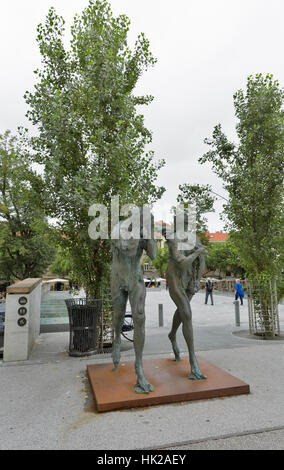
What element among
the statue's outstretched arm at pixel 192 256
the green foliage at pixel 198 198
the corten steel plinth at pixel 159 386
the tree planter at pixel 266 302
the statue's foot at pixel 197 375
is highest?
the green foliage at pixel 198 198

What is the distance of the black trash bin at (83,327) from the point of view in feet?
21.8

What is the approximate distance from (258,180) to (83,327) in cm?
607

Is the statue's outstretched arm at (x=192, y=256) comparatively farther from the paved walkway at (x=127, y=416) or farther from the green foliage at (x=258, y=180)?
the green foliage at (x=258, y=180)

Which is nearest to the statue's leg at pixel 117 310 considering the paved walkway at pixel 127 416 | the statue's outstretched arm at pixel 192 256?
the paved walkway at pixel 127 416

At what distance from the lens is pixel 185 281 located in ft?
16.2

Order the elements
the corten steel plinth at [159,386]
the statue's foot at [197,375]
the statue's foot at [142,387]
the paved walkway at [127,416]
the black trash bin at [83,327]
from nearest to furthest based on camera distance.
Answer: the paved walkway at [127,416], the corten steel plinth at [159,386], the statue's foot at [142,387], the statue's foot at [197,375], the black trash bin at [83,327]

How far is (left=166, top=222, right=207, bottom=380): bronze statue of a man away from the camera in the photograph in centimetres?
464

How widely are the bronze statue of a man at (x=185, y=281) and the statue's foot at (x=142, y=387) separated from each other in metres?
0.77

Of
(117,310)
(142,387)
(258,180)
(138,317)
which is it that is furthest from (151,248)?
(258,180)

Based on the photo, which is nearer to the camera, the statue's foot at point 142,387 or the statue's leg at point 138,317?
the statue's foot at point 142,387

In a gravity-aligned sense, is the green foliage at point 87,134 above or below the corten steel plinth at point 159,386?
above

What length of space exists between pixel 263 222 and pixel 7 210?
2008 cm

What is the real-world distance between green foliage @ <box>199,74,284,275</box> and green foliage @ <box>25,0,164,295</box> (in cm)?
277

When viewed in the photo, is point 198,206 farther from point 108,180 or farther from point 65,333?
point 65,333
